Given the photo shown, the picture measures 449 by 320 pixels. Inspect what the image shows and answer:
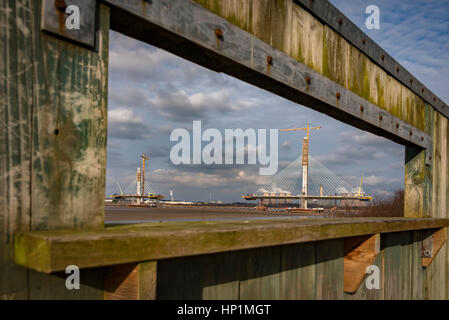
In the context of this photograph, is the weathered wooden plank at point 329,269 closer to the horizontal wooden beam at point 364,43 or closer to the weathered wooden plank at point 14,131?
the horizontal wooden beam at point 364,43

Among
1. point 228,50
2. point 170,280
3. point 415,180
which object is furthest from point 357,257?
point 415,180

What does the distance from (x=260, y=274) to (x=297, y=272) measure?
1.70ft

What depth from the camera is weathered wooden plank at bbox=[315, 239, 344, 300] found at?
3.47 metres

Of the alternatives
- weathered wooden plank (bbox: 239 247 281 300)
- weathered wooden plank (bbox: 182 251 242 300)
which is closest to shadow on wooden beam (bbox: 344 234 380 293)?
weathered wooden plank (bbox: 239 247 281 300)

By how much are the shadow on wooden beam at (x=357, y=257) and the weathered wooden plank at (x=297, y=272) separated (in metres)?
0.57

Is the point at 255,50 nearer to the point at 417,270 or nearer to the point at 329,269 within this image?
the point at 329,269

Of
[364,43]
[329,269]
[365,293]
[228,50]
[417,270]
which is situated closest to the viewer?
[228,50]

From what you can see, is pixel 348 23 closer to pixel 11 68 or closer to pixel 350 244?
pixel 350 244

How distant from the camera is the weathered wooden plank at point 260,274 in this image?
2739 millimetres

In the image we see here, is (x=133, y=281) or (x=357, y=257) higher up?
(x=133, y=281)

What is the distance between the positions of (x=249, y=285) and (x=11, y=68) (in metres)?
2.13

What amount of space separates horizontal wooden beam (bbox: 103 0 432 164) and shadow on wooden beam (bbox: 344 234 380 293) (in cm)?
143

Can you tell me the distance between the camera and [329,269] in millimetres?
3619
